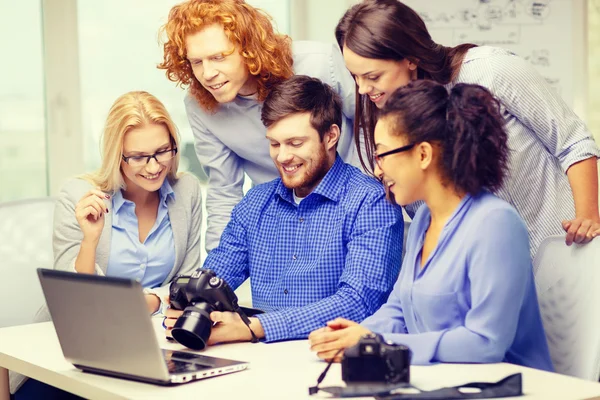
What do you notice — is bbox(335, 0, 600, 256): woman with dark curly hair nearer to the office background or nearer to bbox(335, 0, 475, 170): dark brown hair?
bbox(335, 0, 475, 170): dark brown hair

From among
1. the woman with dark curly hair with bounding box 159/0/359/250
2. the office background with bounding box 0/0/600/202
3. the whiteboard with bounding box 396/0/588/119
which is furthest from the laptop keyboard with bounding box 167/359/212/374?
the whiteboard with bounding box 396/0/588/119

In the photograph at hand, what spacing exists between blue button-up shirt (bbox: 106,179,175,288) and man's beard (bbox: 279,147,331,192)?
511 mm

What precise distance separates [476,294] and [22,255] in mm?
1535

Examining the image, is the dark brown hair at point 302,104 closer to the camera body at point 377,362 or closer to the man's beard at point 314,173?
the man's beard at point 314,173

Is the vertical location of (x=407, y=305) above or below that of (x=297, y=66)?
below

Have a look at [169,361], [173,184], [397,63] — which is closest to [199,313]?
[169,361]

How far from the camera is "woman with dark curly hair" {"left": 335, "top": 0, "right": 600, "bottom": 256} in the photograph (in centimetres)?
211

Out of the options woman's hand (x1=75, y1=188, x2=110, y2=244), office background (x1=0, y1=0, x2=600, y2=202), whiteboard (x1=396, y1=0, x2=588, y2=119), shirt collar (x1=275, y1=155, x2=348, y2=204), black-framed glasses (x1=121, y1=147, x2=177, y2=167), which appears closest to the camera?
shirt collar (x1=275, y1=155, x2=348, y2=204)

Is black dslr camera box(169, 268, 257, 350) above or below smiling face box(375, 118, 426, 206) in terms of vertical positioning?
below

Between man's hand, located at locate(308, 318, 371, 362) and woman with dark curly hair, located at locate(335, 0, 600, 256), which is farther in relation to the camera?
woman with dark curly hair, located at locate(335, 0, 600, 256)

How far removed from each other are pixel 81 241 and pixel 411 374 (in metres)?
1.30

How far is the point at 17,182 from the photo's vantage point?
3.71 metres

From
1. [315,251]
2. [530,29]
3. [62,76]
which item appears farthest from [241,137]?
[530,29]

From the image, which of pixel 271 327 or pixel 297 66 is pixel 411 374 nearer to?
pixel 271 327
